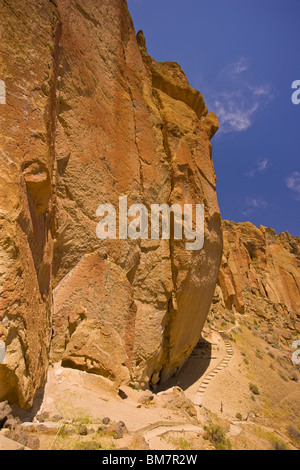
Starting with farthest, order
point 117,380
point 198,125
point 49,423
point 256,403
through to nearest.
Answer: point 198,125
point 256,403
point 117,380
point 49,423

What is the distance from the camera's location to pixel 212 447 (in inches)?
203

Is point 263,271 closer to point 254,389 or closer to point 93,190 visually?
point 254,389

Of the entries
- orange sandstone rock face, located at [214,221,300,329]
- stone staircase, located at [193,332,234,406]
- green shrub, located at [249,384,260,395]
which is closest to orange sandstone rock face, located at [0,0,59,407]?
stone staircase, located at [193,332,234,406]

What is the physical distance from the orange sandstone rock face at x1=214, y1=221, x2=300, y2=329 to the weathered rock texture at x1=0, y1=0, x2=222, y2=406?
711 inches

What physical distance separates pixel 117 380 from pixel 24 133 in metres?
5.73

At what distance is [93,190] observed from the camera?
7793mm

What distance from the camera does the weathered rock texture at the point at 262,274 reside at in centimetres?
2855

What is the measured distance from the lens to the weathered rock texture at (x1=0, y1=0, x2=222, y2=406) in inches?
185

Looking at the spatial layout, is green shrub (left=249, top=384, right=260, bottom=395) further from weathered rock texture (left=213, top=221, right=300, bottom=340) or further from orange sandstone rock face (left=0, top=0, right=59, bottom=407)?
weathered rock texture (left=213, top=221, right=300, bottom=340)

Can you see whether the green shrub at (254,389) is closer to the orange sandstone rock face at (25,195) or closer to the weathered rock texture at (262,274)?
the orange sandstone rock face at (25,195)

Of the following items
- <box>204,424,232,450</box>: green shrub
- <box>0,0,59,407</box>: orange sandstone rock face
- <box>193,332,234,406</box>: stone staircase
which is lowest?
<box>193,332,234,406</box>: stone staircase

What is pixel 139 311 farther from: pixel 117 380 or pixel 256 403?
pixel 256 403

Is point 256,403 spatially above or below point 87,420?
below
